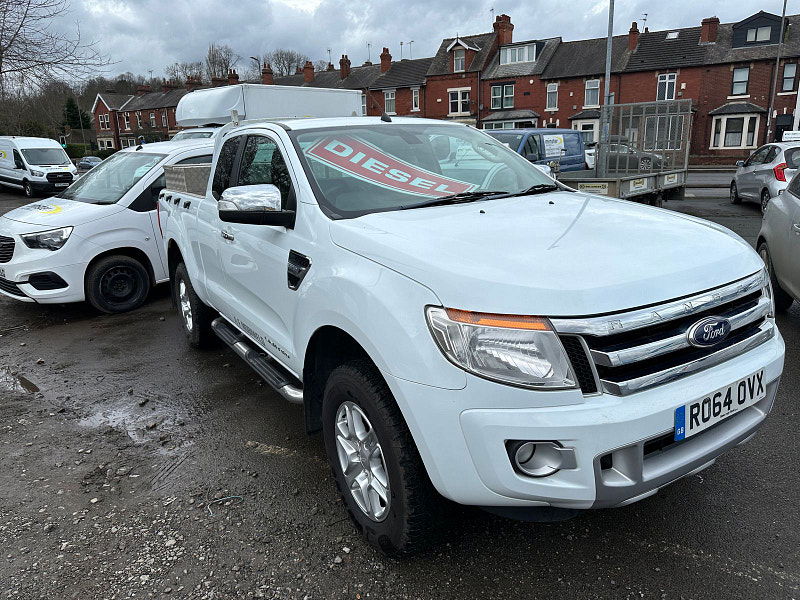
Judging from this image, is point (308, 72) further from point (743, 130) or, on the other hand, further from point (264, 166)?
point (264, 166)

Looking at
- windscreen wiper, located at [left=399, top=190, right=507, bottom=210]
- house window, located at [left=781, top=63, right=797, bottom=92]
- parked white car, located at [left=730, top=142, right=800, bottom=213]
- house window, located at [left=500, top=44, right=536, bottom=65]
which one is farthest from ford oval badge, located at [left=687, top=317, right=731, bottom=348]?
house window, located at [left=500, top=44, right=536, bottom=65]

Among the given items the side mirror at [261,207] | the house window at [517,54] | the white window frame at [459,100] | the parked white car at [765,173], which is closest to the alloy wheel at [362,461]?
the side mirror at [261,207]

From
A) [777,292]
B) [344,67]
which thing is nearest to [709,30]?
[344,67]

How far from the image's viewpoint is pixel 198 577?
2.54 m

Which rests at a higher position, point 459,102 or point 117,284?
point 459,102

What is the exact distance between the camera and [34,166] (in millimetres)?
21234

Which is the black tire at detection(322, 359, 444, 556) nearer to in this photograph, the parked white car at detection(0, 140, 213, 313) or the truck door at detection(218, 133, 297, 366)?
the truck door at detection(218, 133, 297, 366)

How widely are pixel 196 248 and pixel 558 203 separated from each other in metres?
2.87

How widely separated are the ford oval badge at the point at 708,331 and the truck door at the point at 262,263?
177cm

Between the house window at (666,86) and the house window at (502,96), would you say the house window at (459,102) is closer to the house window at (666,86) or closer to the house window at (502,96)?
the house window at (502,96)

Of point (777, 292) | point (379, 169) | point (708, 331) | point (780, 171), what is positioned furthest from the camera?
point (780, 171)

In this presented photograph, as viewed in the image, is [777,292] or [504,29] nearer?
[777,292]

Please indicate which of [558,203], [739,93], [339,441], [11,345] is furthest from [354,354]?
[739,93]

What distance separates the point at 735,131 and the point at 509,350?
40531 mm
